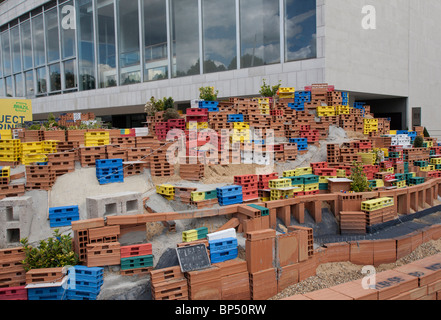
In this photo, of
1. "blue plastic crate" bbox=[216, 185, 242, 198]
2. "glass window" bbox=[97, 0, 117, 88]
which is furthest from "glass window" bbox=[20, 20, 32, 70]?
"blue plastic crate" bbox=[216, 185, 242, 198]

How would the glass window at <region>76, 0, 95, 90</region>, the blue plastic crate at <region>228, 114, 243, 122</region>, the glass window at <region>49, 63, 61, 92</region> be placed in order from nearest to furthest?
the blue plastic crate at <region>228, 114, 243, 122</region>, the glass window at <region>76, 0, 95, 90</region>, the glass window at <region>49, 63, 61, 92</region>

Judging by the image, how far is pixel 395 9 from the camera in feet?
86.0

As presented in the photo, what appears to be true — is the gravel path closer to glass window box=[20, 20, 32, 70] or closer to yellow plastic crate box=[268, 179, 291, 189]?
yellow plastic crate box=[268, 179, 291, 189]

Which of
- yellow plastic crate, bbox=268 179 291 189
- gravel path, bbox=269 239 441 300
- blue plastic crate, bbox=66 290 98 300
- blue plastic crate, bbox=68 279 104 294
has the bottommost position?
gravel path, bbox=269 239 441 300

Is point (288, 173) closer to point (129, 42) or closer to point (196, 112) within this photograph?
point (196, 112)

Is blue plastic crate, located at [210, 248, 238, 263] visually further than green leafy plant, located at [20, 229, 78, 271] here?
Yes

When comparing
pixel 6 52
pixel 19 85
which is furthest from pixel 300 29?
pixel 6 52

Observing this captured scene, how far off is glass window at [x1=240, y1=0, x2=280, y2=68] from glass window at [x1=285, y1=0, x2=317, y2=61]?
69cm

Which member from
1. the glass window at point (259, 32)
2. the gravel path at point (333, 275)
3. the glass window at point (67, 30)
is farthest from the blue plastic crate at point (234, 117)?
the glass window at point (67, 30)

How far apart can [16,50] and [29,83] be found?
4.72 meters

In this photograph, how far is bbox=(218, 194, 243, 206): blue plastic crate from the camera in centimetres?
1080

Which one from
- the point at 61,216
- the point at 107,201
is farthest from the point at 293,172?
the point at 61,216
